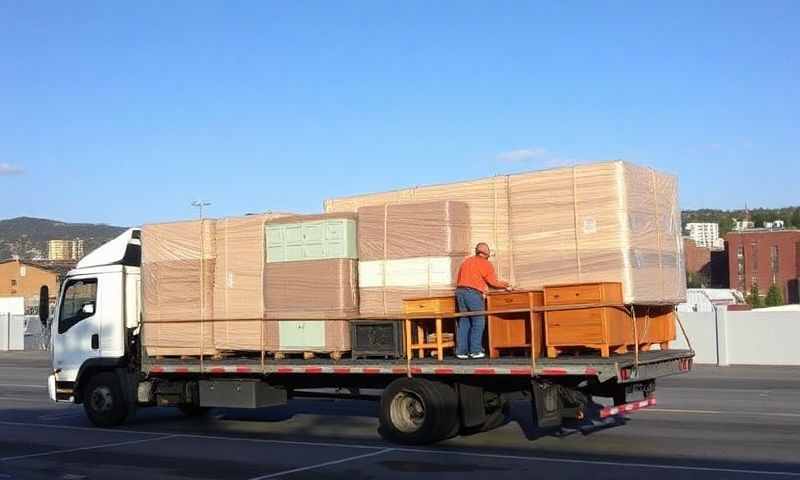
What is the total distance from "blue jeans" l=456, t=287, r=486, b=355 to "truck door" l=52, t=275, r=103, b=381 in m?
6.60

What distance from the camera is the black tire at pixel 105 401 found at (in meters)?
14.8

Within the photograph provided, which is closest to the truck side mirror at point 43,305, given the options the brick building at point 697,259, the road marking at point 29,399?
the road marking at point 29,399

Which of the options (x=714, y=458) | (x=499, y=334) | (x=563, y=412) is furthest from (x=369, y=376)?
(x=714, y=458)

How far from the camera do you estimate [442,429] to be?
11.7 metres

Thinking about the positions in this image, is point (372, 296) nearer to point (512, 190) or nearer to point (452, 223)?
point (452, 223)

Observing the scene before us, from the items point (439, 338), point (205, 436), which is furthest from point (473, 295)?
point (205, 436)

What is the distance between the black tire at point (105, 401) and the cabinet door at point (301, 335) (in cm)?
346

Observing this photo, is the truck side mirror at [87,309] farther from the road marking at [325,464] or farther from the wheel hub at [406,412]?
the road marking at [325,464]

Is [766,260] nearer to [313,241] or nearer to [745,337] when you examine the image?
[745,337]

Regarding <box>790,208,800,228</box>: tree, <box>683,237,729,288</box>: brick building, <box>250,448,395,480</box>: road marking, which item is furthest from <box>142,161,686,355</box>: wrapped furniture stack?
<box>790,208,800,228</box>: tree

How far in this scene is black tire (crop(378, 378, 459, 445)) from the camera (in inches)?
459

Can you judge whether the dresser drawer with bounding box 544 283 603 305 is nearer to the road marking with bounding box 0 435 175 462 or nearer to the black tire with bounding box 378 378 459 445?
the black tire with bounding box 378 378 459 445

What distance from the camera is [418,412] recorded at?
12.0m

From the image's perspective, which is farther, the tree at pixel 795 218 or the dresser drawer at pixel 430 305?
the tree at pixel 795 218
